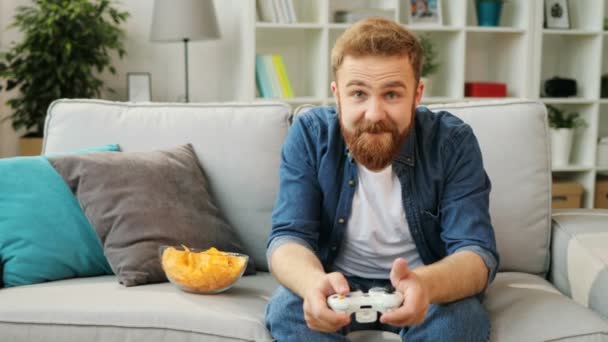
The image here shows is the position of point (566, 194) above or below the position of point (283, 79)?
below

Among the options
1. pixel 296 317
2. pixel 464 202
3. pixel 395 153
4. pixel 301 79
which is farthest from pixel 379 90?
pixel 301 79

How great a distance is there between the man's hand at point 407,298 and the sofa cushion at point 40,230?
90 cm

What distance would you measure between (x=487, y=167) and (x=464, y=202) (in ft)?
1.35

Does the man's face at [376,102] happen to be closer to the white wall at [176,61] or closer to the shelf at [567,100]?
the white wall at [176,61]

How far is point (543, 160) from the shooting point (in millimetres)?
1995

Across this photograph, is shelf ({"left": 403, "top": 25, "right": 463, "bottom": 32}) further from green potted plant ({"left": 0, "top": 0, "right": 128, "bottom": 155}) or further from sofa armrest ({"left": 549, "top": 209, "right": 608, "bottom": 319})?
sofa armrest ({"left": 549, "top": 209, "right": 608, "bottom": 319})

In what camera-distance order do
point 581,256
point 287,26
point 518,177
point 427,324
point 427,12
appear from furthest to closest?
point 427,12, point 287,26, point 518,177, point 581,256, point 427,324

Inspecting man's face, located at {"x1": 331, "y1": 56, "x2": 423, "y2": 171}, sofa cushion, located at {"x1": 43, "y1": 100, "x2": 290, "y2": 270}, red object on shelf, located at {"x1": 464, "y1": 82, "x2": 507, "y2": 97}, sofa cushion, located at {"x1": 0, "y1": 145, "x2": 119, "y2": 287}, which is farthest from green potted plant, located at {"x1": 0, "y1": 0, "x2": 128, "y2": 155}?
man's face, located at {"x1": 331, "y1": 56, "x2": 423, "y2": 171}

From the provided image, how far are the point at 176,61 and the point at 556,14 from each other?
208 centimetres

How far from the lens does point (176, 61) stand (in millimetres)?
4082

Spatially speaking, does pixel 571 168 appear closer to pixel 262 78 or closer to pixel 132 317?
pixel 262 78

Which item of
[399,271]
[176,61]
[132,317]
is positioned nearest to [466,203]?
[399,271]

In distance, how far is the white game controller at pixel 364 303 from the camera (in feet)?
4.10

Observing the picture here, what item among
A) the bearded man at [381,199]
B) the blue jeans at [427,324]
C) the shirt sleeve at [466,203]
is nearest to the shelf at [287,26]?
the bearded man at [381,199]
